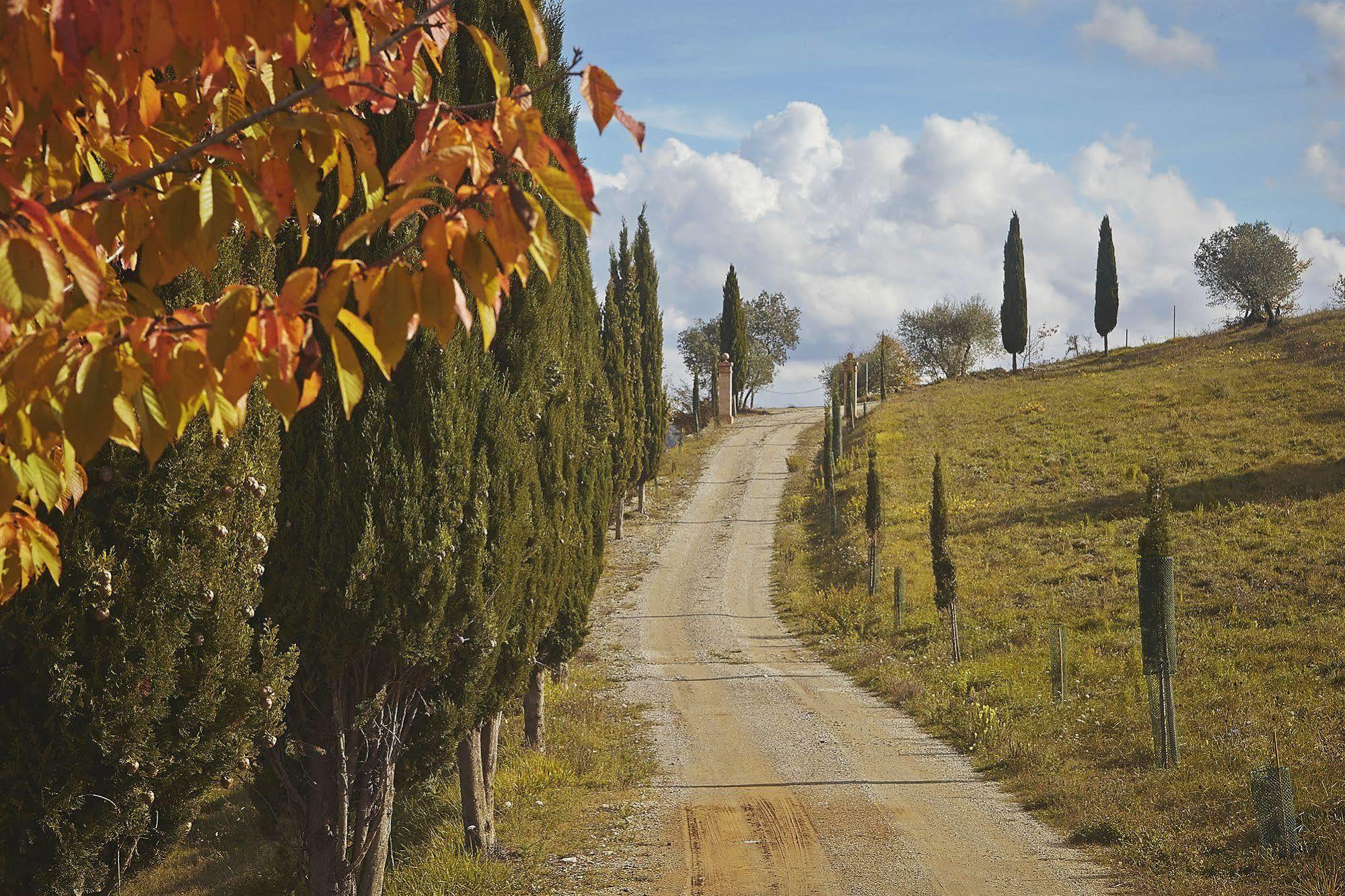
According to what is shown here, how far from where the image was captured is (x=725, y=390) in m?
57.0

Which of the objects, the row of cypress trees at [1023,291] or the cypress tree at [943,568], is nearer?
the cypress tree at [943,568]

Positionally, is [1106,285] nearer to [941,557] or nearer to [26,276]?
[941,557]

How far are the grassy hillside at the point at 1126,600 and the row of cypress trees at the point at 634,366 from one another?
5.03 metres

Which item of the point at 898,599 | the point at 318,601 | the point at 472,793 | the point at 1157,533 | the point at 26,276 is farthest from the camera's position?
the point at 898,599

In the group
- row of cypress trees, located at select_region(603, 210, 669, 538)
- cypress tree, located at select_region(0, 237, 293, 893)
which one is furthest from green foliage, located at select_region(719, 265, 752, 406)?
cypress tree, located at select_region(0, 237, 293, 893)

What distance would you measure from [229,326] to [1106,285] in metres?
61.9

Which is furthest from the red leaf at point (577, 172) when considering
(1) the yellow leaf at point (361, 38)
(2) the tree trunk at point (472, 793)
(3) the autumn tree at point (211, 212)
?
(2) the tree trunk at point (472, 793)

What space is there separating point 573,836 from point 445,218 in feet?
28.9

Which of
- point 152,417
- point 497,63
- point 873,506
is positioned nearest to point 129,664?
point 152,417

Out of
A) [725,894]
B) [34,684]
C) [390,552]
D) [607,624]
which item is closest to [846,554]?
[607,624]

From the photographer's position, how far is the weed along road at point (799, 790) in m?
8.30

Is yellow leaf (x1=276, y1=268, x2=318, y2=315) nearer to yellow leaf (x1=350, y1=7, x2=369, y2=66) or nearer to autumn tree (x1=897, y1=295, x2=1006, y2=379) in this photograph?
yellow leaf (x1=350, y1=7, x2=369, y2=66)

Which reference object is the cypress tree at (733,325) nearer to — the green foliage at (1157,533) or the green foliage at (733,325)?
the green foliage at (733,325)

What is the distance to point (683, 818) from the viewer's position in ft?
33.1
